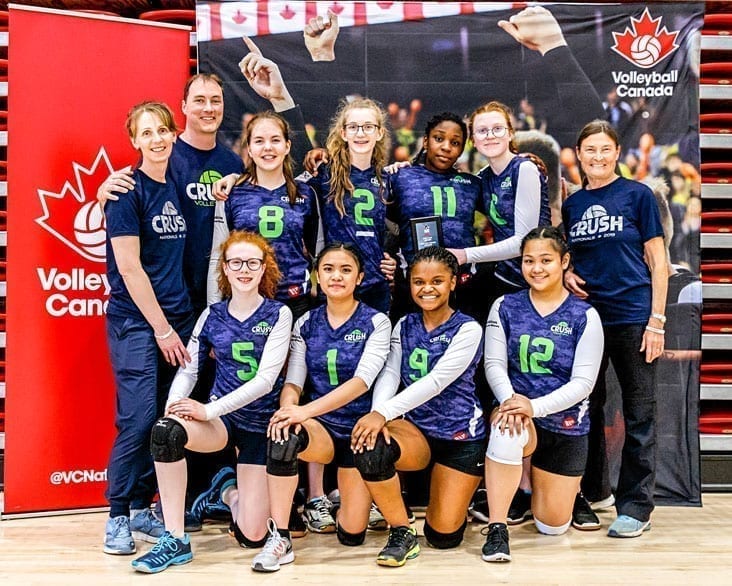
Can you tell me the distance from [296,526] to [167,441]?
75cm

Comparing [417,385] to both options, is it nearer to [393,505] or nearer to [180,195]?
[393,505]

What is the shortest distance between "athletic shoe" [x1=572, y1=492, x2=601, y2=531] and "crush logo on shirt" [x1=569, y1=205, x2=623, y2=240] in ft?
3.79

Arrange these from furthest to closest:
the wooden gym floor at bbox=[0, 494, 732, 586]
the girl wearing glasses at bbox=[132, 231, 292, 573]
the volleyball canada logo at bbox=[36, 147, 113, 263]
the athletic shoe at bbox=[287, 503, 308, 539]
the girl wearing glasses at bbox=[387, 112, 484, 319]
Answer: the volleyball canada logo at bbox=[36, 147, 113, 263] → the girl wearing glasses at bbox=[387, 112, 484, 319] → the athletic shoe at bbox=[287, 503, 308, 539] → the girl wearing glasses at bbox=[132, 231, 292, 573] → the wooden gym floor at bbox=[0, 494, 732, 586]

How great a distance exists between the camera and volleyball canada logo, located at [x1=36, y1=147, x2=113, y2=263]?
3.59 m

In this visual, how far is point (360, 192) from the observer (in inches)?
133

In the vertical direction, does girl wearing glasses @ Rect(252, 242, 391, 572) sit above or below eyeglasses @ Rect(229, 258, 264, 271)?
below

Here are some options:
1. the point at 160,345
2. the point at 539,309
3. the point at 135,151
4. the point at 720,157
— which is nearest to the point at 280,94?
the point at 135,151

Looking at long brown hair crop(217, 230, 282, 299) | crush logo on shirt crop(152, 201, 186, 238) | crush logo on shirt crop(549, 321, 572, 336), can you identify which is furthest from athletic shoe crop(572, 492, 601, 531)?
crush logo on shirt crop(152, 201, 186, 238)

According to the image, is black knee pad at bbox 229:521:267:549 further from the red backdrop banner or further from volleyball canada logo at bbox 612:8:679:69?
volleyball canada logo at bbox 612:8:679:69

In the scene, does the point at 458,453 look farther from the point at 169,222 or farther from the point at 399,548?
the point at 169,222

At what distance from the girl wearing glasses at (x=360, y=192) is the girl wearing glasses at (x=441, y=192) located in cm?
10

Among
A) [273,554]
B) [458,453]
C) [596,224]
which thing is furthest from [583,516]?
[273,554]

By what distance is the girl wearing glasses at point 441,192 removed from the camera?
3453mm

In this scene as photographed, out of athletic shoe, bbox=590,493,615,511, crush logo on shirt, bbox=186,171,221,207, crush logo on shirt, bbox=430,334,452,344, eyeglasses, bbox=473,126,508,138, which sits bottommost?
athletic shoe, bbox=590,493,615,511
